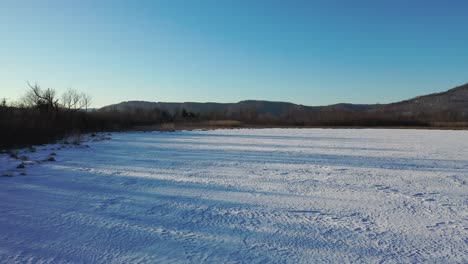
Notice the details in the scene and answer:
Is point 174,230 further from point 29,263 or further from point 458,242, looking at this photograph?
point 458,242

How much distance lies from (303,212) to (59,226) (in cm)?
337

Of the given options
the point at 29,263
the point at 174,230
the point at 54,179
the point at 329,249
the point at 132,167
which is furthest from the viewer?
the point at 132,167

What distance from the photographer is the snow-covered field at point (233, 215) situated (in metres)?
3.56

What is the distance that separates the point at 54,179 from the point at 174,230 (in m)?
4.61

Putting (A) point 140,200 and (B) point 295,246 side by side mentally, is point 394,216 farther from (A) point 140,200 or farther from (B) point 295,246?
(A) point 140,200

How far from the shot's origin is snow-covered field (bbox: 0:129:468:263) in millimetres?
3557

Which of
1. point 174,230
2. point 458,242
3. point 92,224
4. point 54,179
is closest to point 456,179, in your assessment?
point 458,242

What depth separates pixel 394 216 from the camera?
4.88 metres

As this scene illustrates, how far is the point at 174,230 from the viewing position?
423 cm

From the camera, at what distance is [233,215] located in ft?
16.2

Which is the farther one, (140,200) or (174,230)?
(140,200)

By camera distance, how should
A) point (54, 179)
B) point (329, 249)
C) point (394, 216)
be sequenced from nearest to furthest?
point (329, 249) < point (394, 216) < point (54, 179)

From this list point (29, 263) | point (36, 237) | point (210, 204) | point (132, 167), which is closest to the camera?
point (29, 263)

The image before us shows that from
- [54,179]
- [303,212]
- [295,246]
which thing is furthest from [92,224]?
[54,179]
